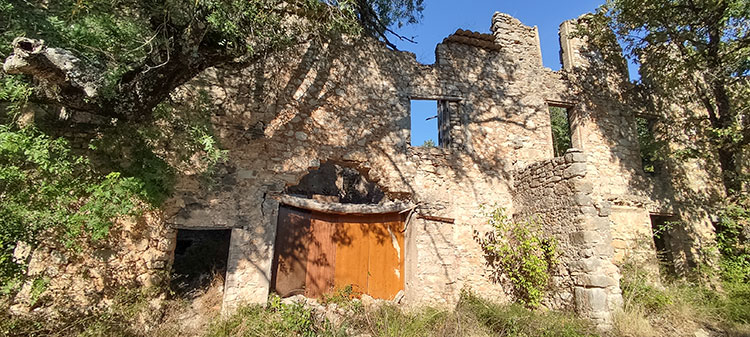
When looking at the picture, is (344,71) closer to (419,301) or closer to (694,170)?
(419,301)

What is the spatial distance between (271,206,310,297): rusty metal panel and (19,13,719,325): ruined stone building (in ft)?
0.08

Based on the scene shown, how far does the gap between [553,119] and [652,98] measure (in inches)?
234

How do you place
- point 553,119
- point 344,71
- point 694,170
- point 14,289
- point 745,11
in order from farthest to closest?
1. point 553,119
2. point 694,170
3. point 344,71
4. point 745,11
5. point 14,289

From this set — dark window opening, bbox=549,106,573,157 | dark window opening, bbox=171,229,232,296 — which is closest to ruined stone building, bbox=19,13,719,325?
dark window opening, bbox=171,229,232,296

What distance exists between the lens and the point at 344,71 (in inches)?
280

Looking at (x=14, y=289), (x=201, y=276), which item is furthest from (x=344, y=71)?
(x=14, y=289)

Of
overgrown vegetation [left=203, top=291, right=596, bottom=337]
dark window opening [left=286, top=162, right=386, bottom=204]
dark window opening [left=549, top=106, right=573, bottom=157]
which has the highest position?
dark window opening [left=549, top=106, right=573, bottom=157]

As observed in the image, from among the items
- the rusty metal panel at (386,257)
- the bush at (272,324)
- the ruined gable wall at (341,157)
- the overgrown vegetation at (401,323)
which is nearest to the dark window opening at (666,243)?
the ruined gable wall at (341,157)

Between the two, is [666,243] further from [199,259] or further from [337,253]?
[199,259]

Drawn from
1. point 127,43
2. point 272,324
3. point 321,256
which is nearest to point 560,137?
point 321,256

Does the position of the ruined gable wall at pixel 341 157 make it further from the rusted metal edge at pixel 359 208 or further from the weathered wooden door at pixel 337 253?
the weathered wooden door at pixel 337 253

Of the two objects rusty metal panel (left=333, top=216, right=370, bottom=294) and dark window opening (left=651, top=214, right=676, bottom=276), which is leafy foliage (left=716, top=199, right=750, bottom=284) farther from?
rusty metal panel (left=333, top=216, right=370, bottom=294)

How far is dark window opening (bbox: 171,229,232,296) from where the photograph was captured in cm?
637

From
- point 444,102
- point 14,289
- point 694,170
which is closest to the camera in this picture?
point 14,289
